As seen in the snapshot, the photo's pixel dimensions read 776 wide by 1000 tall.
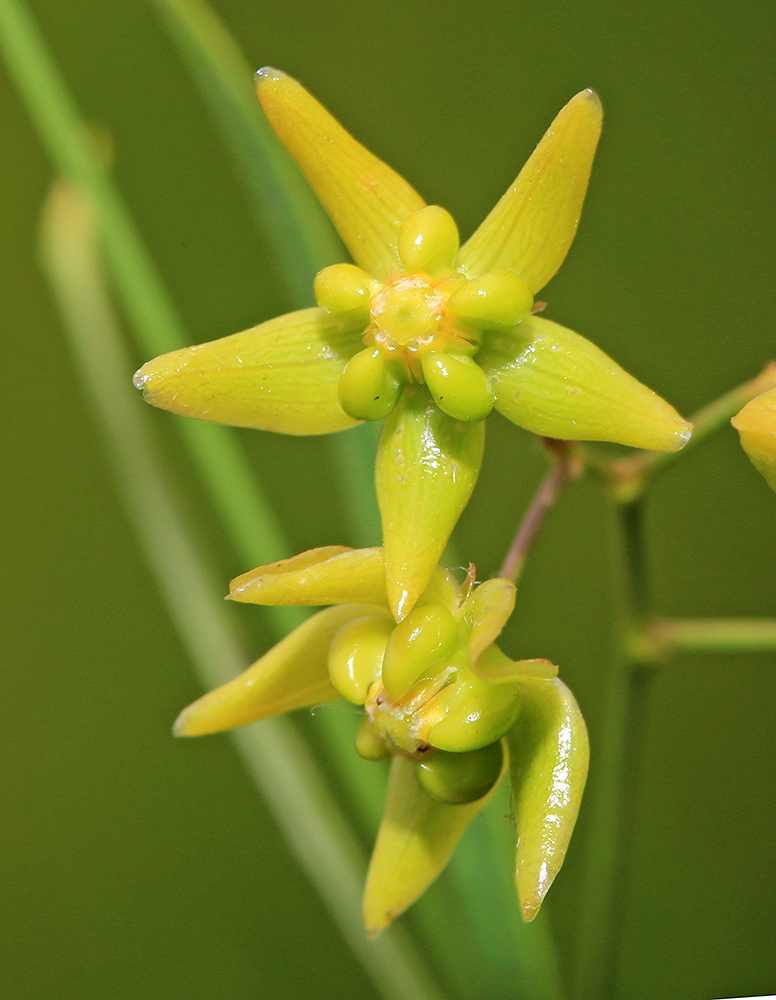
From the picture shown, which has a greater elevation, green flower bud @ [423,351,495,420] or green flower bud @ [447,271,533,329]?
green flower bud @ [447,271,533,329]

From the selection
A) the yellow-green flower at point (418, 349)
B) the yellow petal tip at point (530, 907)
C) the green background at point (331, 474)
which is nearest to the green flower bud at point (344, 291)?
the yellow-green flower at point (418, 349)

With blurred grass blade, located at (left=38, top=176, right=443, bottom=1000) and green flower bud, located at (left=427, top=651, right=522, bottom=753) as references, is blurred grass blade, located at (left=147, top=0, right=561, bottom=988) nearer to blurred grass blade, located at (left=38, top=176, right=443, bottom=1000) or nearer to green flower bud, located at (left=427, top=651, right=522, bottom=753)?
blurred grass blade, located at (left=38, top=176, right=443, bottom=1000)

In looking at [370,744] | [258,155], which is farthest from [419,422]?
[258,155]

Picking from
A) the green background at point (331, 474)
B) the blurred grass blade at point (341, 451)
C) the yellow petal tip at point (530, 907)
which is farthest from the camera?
the green background at point (331, 474)

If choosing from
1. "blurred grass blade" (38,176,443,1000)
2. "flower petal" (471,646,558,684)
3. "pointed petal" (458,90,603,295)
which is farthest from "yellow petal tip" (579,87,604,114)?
"blurred grass blade" (38,176,443,1000)

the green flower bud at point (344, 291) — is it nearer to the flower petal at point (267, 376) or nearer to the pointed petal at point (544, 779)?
the flower petal at point (267, 376)

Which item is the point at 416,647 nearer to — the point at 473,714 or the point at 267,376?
the point at 473,714
